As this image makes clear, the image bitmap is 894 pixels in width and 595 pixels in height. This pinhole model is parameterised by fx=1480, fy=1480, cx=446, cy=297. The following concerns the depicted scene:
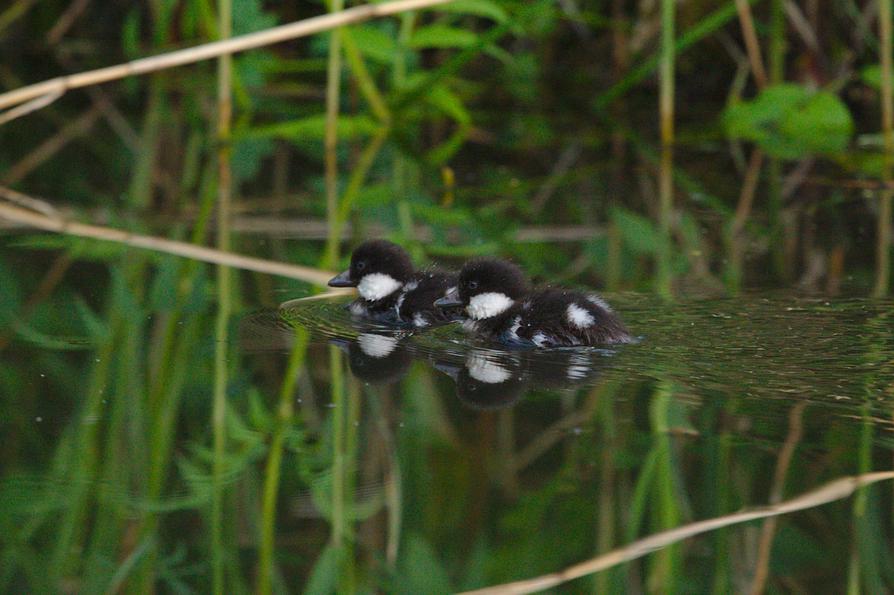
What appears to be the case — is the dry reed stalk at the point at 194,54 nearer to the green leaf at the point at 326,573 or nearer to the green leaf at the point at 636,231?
the green leaf at the point at 636,231

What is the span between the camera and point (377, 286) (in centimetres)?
525

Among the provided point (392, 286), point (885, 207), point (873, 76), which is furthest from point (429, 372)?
point (873, 76)

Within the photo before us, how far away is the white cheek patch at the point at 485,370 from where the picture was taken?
4363mm

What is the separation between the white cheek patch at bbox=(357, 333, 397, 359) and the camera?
473 centimetres

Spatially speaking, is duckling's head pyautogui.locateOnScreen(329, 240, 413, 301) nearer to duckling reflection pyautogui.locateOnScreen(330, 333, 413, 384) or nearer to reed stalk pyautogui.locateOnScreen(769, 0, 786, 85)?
duckling reflection pyautogui.locateOnScreen(330, 333, 413, 384)

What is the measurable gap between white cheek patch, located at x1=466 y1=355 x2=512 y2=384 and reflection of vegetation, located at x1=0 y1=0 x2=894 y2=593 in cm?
14

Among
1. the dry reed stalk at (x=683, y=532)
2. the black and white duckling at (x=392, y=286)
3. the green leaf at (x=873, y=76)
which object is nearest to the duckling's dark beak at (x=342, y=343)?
the black and white duckling at (x=392, y=286)

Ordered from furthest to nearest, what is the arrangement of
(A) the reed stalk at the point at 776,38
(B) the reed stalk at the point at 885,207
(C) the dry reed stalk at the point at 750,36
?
(A) the reed stalk at the point at 776,38 < (C) the dry reed stalk at the point at 750,36 < (B) the reed stalk at the point at 885,207

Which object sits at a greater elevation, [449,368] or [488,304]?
[488,304]

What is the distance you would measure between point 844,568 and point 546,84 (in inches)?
363

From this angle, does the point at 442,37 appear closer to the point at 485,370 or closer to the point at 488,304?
the point at 488,304

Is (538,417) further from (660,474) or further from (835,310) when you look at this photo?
(835,310)

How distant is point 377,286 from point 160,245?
1471 mm

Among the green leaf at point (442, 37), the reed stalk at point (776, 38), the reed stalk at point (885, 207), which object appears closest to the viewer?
the reed stalk at point (885, 207)
